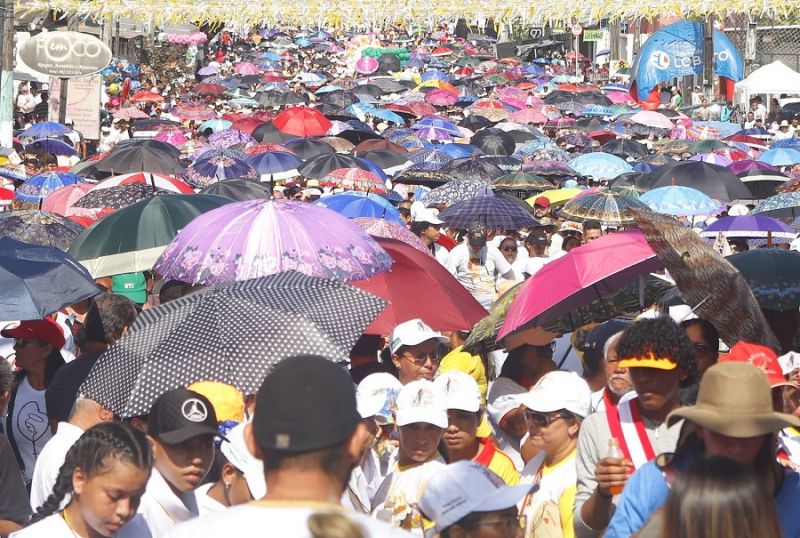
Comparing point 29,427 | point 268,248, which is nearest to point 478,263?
point 268,248

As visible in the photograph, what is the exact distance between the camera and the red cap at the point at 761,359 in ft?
15.1

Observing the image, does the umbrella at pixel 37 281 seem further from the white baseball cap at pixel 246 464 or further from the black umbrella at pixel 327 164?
the black umbrella at pixel 327 164

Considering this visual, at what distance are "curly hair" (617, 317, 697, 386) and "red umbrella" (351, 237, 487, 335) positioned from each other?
2806mm

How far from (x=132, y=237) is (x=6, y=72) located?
447 inches

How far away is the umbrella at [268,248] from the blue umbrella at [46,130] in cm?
1732

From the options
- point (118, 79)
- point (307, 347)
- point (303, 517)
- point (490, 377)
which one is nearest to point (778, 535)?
point (303, 517)

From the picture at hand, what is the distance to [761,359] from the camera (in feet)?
15.3

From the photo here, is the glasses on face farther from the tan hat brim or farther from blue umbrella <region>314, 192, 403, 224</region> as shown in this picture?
blue umbrella <region>314, 192, 403, 224</region>

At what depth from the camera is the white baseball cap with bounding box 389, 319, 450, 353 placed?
648 centimetres

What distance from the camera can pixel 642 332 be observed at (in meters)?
4.45

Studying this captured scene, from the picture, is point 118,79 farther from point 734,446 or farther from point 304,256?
point 734,446

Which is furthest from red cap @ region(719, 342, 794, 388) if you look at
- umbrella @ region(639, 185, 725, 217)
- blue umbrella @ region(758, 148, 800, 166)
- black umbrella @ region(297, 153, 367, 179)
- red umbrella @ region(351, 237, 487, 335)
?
blue umbrella @ region(758, 148, 800, 166)

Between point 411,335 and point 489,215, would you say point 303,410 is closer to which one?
point 411,335

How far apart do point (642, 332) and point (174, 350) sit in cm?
161
